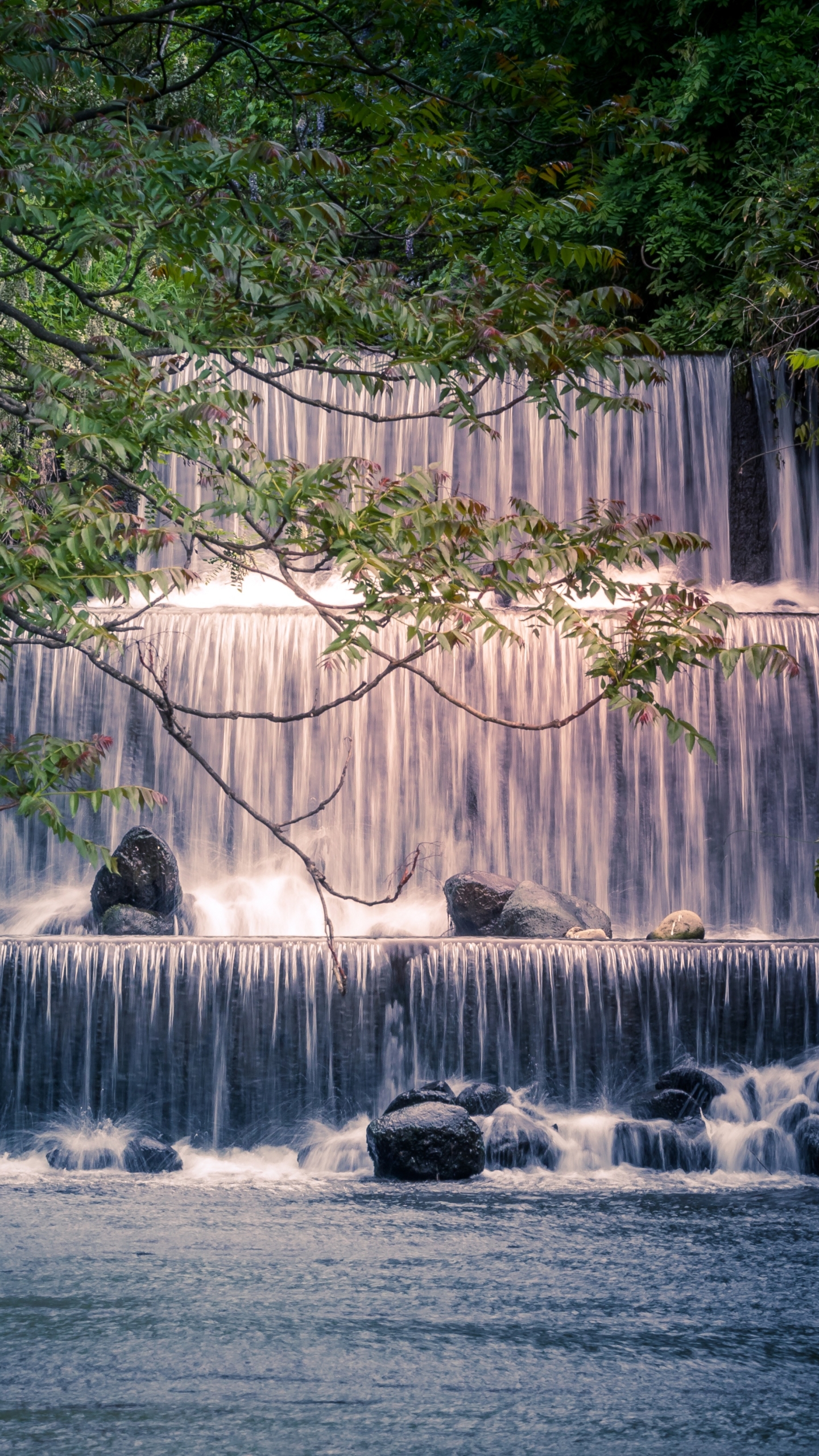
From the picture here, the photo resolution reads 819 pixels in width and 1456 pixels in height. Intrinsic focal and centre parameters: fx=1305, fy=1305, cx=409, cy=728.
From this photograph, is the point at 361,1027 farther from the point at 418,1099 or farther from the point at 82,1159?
the point at 82,1159

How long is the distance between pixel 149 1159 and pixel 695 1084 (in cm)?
319

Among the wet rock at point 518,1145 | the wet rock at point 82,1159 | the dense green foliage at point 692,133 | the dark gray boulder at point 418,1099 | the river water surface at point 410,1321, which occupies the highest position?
the dense green foliage at point 692,133

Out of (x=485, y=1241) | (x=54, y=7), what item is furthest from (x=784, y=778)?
(x=54, y=7)

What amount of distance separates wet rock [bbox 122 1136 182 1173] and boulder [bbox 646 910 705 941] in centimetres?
429

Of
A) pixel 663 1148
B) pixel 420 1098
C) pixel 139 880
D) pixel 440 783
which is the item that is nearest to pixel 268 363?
pixel 420 1098

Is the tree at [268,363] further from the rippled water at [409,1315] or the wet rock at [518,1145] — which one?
the wet rock at [518,1145]

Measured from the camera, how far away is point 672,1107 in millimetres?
7676

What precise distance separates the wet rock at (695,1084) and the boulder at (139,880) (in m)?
4.50

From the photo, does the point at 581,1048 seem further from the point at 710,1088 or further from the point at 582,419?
the point at 582,419

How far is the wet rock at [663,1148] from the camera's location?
723 cm

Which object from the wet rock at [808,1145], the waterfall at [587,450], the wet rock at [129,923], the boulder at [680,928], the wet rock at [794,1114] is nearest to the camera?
the wet rock at [808,1145]

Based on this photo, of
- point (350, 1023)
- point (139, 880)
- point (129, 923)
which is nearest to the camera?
point (350, 1023)

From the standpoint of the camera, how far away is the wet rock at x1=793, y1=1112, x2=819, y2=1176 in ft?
23.2

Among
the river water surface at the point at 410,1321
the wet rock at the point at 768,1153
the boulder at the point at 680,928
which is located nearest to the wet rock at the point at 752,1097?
the wet rock at the point at 768,1153
